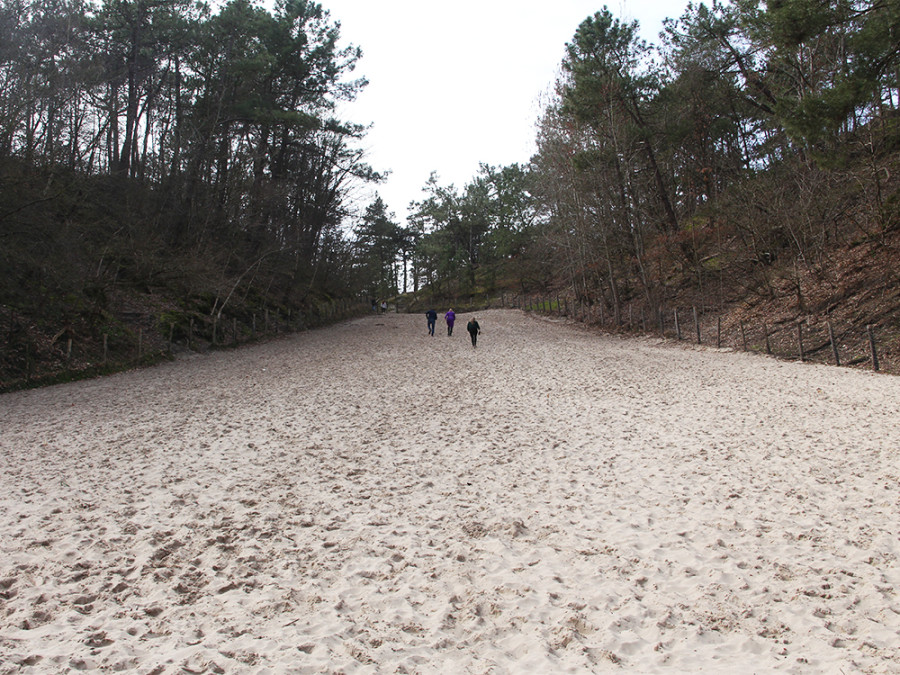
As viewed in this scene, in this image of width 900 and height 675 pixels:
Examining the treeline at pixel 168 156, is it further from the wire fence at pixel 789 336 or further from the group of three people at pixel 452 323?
the wire fence at pixel 789 336

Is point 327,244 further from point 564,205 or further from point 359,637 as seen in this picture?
point 359,637

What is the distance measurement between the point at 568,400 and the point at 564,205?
20231mm

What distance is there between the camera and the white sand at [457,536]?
3662 mm

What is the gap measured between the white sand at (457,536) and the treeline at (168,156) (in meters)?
7.57

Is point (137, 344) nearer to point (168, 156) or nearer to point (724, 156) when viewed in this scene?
point (168, 156)

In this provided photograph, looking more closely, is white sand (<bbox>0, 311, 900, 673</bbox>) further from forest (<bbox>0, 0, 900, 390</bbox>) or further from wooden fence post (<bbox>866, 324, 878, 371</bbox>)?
forest (<bbox>0, 0, 900, 390</bbox>)

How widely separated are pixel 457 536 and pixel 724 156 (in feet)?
103

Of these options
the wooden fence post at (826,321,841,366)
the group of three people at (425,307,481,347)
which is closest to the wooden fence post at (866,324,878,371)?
the wooden fence post at (826,321,841,366)

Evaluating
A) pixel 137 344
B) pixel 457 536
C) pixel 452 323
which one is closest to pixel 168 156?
pixel 137 344

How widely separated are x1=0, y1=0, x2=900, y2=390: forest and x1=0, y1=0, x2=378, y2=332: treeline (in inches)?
4.2

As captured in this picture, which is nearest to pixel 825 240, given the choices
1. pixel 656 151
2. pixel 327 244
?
pixel 656 151

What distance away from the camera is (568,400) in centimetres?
1277

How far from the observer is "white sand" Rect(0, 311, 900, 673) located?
12.0 feet

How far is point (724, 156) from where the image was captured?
2961 centimetres
